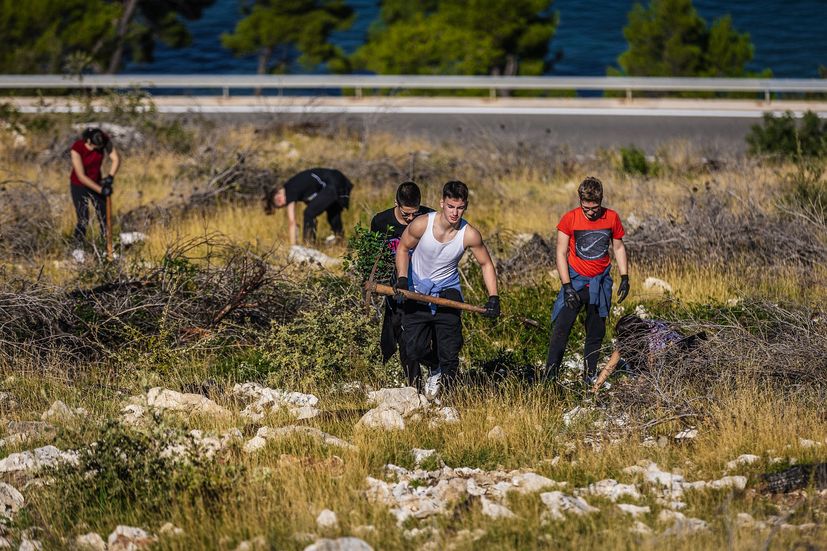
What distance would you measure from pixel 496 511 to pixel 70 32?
34.9m

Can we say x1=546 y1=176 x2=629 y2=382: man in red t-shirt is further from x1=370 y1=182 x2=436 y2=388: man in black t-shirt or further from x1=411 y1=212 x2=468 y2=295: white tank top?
x1=370 y1=182 x2=436 y2=388: man in black t-shirt

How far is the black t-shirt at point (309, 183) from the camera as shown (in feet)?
37.0

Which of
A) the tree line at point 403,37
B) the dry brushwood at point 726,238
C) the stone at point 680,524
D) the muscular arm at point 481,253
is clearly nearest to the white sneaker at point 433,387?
the muscular arm at point 481,253

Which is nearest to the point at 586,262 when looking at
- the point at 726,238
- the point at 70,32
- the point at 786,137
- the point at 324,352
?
the point at 324,352

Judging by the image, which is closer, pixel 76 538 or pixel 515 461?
pixel 76 538

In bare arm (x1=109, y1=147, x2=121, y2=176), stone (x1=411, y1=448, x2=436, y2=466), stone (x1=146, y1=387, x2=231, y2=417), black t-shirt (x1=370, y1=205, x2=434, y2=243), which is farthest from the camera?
bare arm (x1=109, y1=147, x2=121, y2=176)

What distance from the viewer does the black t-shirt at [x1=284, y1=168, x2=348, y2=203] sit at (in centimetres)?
1127

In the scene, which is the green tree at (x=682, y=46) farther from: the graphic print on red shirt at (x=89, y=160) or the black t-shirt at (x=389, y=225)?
the black t-shirt at (x=389, y=225)

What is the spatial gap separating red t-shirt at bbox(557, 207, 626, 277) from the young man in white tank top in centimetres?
65

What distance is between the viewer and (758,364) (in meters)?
7.65

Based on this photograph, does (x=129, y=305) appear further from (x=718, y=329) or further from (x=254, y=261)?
(x=718, y=329)

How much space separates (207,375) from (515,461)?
9.05 ft

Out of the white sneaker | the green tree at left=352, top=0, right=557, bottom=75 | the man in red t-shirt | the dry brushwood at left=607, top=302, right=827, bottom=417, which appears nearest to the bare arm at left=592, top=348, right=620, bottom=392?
the dry brushwood at left=607, top=302, right=827, bottom=417

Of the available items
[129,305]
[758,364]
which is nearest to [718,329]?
[758,364]
